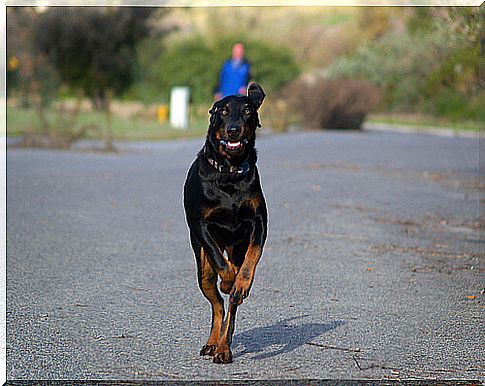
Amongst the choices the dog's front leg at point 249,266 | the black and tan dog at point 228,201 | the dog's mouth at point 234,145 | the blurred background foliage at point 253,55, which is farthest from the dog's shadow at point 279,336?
the blurred background foliage at point 253,55

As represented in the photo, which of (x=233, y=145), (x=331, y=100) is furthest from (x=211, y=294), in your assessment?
(x=331, y=100)

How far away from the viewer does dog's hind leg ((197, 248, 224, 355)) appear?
4867 millimetres

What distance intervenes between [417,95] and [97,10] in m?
22.3

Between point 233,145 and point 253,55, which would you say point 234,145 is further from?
point 253,55

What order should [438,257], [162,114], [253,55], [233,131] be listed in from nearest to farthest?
[233,131], [438,257], [162,114], [253,55]

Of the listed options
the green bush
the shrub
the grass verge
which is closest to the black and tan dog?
the grass verge

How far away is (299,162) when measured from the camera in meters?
18.1

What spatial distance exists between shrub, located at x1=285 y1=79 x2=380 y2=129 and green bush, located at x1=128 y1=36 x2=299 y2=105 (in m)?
4.30

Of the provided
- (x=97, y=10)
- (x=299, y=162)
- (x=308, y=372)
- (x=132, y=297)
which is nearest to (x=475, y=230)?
(x=132, y=297)

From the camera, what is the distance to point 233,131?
4.56 metres

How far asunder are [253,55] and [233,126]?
3352 centimetres

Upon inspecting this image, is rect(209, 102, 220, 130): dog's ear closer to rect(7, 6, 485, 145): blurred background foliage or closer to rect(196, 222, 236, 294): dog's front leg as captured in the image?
rect(196, 222, 236, 294): dog's front leg

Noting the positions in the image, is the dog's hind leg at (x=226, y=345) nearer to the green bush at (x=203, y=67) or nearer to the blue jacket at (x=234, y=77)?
the blue jacket at (x=234, y=77)

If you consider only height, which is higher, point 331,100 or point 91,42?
point 91,42
